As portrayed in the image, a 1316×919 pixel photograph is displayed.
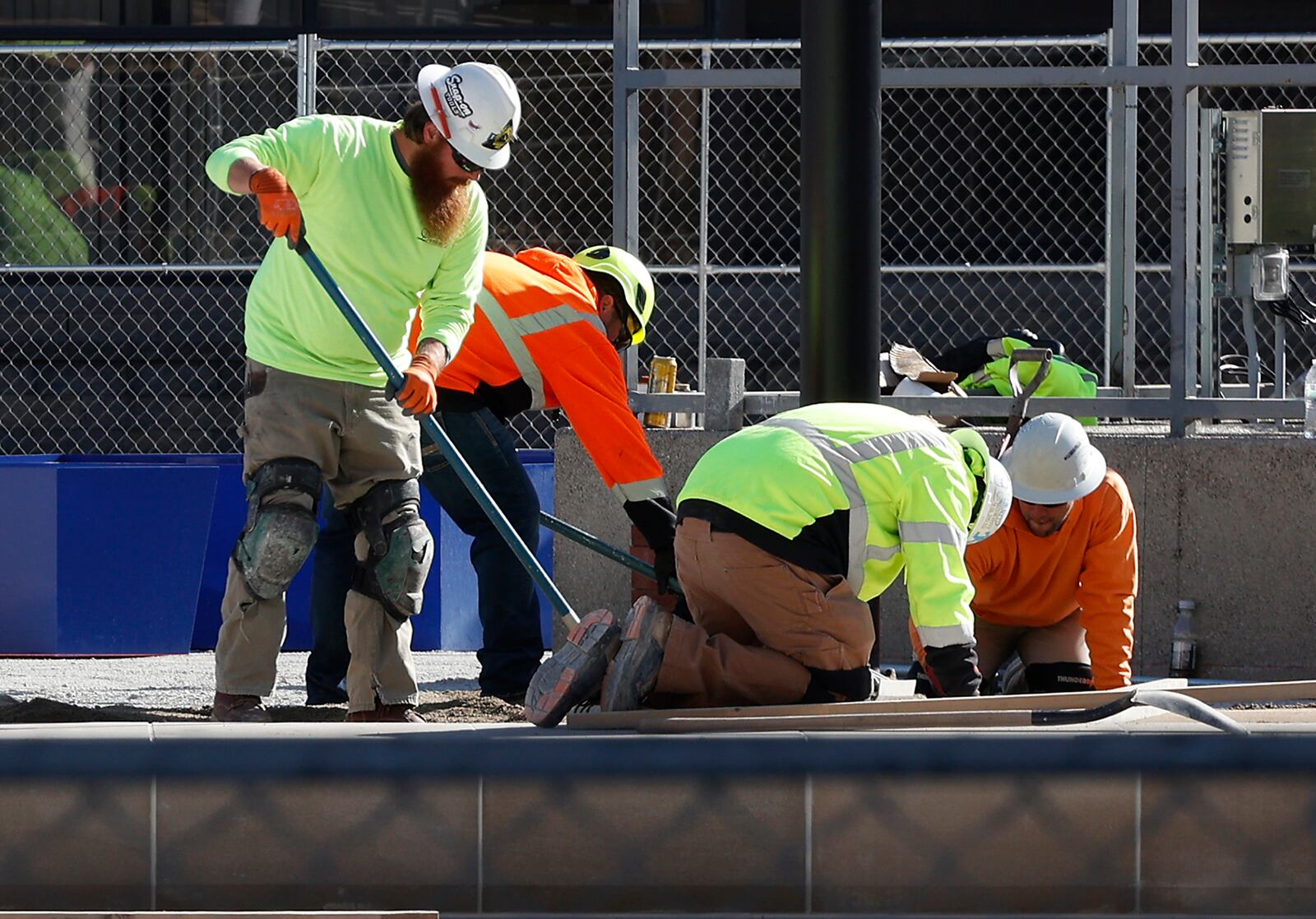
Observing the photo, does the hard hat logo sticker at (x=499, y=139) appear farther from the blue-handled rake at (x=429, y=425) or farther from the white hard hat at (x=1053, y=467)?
the white hard hat at (x=1053, y=467)

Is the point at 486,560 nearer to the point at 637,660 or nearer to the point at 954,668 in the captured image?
the point at 637,660

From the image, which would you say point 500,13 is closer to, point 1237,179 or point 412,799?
point 1237,179

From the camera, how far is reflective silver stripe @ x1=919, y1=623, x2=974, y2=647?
4480mm

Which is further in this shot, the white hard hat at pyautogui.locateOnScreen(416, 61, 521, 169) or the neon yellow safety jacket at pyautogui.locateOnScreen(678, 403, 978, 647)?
the white hard hat at pyautogui.locateOnScreen(416, 61, 521, 169)

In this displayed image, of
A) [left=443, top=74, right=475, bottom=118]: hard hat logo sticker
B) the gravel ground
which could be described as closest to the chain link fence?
the gravel ground

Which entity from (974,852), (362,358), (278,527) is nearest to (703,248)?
(362,358)

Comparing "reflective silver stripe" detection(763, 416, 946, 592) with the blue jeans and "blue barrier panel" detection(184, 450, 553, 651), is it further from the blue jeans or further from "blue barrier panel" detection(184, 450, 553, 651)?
"blue barrier panel" detection(184, 450, 553, 651)

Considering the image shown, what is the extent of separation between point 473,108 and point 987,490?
171 centimetres

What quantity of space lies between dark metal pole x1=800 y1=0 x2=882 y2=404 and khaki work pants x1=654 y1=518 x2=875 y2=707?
2.46 ft

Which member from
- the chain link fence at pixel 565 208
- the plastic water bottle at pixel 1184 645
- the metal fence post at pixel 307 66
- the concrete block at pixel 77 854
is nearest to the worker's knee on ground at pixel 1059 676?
the plastic water bottle at pixel 1184 645

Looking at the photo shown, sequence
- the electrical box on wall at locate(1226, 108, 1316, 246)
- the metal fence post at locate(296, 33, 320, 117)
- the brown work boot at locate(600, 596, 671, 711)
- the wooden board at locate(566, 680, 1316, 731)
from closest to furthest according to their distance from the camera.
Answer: the wooden board at locate(566, 680, 1316, 731) → the brown work boot at locate(600, 596, 671, 711) → the electrical box on wall at locate(1226, 108, 1316, 246) → the metal fence post at locate(296, 33, 320, 117)

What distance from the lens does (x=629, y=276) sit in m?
6.12

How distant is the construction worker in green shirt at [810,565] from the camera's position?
445 centimetres

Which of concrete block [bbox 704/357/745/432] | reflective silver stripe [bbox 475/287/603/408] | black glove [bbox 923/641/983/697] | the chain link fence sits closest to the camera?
black glove [bbox 923/641/983/697]
